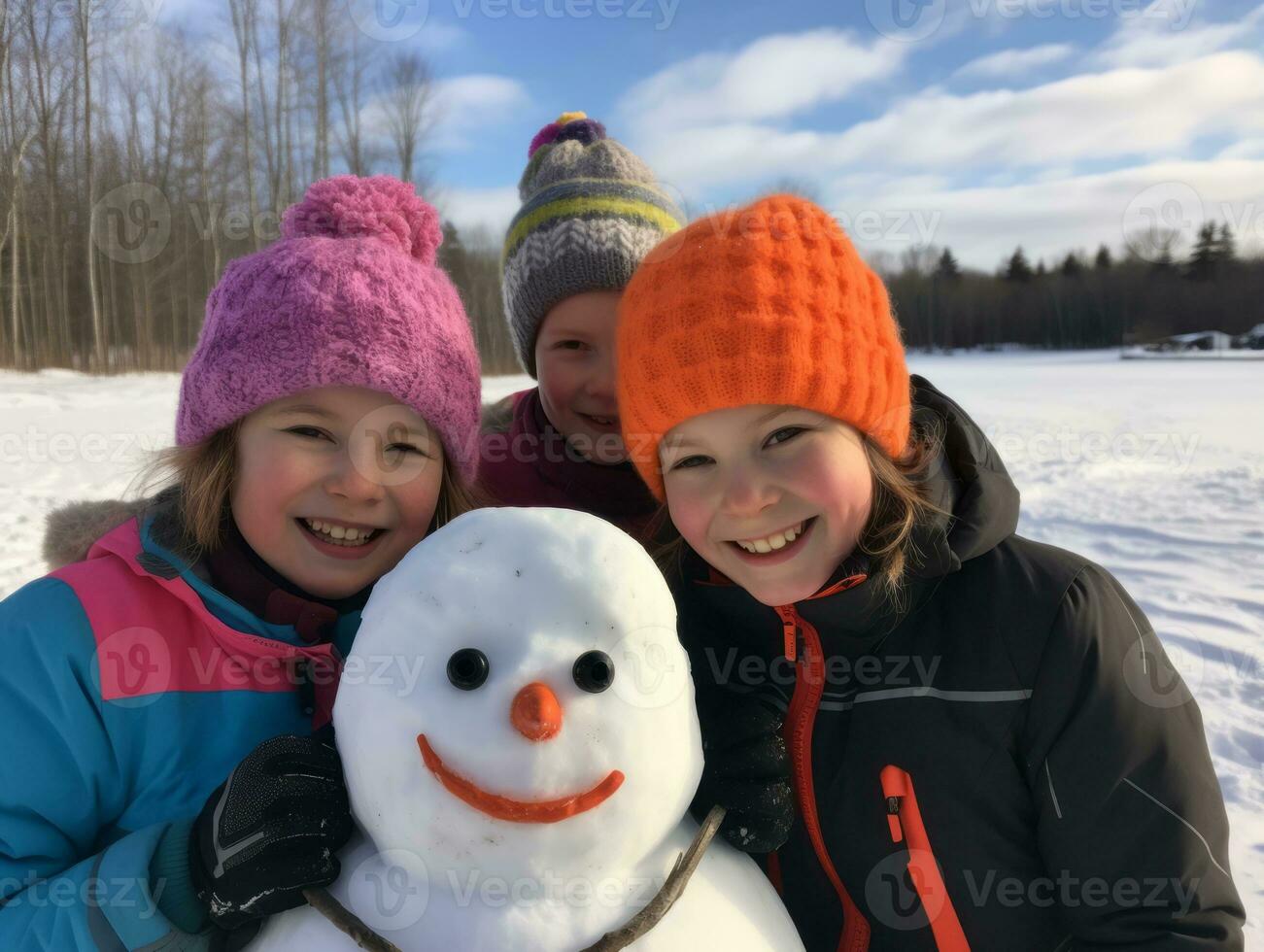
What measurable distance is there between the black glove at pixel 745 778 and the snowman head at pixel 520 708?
12cm

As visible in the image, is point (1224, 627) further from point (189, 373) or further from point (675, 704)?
point (189, 373)

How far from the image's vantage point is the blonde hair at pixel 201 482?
1678 mm

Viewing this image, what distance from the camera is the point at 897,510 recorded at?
1.62m

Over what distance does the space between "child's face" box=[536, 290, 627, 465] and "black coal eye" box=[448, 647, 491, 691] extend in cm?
142

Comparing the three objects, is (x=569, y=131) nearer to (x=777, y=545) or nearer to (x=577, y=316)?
(x=577, y=316)

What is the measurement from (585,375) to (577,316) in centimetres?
19

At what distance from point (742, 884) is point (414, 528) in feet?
3.30

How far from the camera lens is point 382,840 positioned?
1085 mm

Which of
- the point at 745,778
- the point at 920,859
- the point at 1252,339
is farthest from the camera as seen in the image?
the point at 1252,339

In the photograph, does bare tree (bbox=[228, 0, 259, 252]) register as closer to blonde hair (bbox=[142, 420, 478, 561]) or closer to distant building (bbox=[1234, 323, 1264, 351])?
blonde hair (bbox=[142, 420, 478, 561])

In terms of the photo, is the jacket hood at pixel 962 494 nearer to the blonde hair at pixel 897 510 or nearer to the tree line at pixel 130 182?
the blonde hair at pixel 897 510
